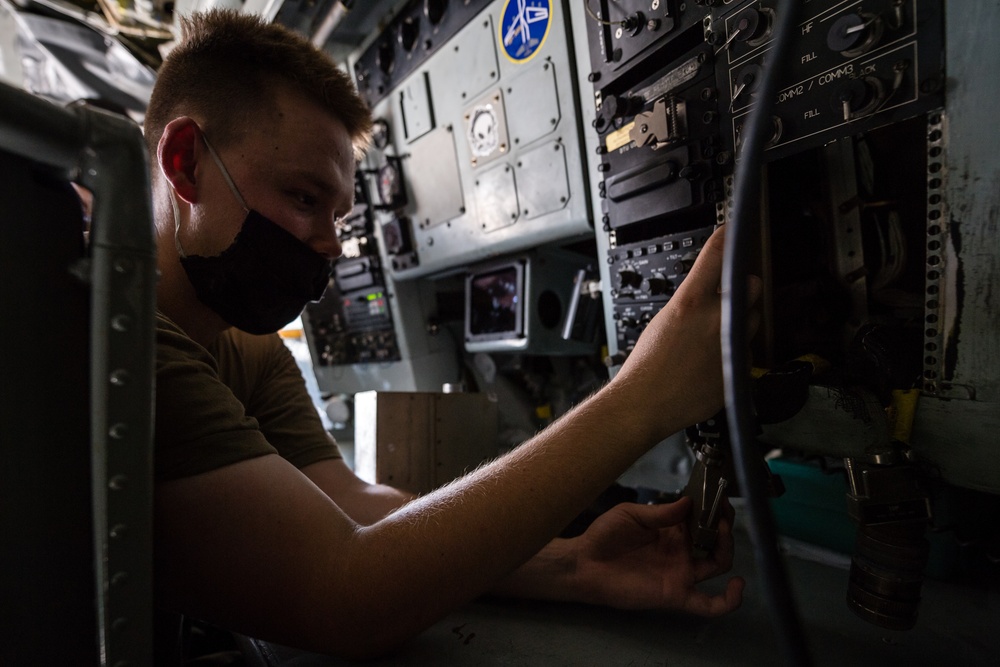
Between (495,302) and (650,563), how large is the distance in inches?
54.9

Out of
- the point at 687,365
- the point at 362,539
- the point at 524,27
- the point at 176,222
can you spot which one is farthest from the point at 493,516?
the point at 524,27

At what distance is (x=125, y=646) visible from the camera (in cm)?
50

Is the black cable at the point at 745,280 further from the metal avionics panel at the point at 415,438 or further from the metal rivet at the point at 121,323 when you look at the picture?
the metal avionics panel at the point at 415,438

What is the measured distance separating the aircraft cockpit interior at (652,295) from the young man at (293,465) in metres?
0.06

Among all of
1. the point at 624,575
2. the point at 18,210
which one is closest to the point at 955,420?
the point at 624,575

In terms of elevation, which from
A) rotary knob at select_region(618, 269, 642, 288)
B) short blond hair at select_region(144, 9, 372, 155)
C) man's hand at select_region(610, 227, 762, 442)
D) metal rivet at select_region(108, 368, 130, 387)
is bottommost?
man's hand at select_region(610, 227, 762, 442)

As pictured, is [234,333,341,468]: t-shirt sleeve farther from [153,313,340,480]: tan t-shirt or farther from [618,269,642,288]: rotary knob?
[618,269,642,288]: rotary knob

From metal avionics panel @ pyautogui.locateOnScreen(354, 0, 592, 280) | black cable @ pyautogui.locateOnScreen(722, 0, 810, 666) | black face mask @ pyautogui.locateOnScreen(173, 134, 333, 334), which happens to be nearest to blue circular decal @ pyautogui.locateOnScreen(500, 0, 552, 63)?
metal avionics panel @ pyautogui.locateOnScreen(354, 0, 592, 280)

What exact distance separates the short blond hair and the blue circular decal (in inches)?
25.9

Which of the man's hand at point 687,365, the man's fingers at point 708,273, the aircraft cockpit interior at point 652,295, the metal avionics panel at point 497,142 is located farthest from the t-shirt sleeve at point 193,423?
the metal avionics panel at point 497,142

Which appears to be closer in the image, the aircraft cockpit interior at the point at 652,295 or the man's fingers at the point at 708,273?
the aircraft cockpit interior at the point at 652,295

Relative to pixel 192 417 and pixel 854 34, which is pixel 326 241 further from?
pixel 854 34

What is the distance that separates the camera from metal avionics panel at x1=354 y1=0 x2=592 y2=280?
1.60 metres

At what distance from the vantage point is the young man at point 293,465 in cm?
70
